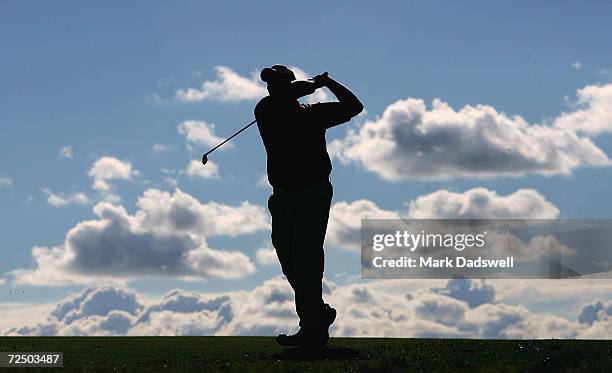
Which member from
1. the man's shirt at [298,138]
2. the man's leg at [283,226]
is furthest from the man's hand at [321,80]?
the man's leg at [283,226]

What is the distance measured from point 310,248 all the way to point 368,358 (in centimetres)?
179

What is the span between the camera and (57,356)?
13.1 meters

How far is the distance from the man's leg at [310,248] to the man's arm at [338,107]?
2.90 ft

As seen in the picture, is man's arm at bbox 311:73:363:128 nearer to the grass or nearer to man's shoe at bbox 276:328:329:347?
man's shoe at bbox 276:328:329:347

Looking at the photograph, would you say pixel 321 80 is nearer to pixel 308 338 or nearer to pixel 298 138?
pixel 298 138

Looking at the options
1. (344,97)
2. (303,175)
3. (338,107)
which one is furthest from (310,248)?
(344,97)

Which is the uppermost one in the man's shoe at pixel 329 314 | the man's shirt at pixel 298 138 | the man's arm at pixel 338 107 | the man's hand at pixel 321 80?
the man's hand at pixel 321 80

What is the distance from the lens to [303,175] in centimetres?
1128

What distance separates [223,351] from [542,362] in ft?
19.0

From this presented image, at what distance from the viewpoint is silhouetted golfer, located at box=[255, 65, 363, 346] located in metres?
11.3

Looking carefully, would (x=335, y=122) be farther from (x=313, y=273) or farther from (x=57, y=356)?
(x=57, y=356)

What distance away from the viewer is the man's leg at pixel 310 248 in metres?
11.3

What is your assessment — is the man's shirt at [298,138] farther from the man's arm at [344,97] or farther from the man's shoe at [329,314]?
the man's shoe at [329,314]

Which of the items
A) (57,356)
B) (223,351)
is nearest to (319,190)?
(223,351)
